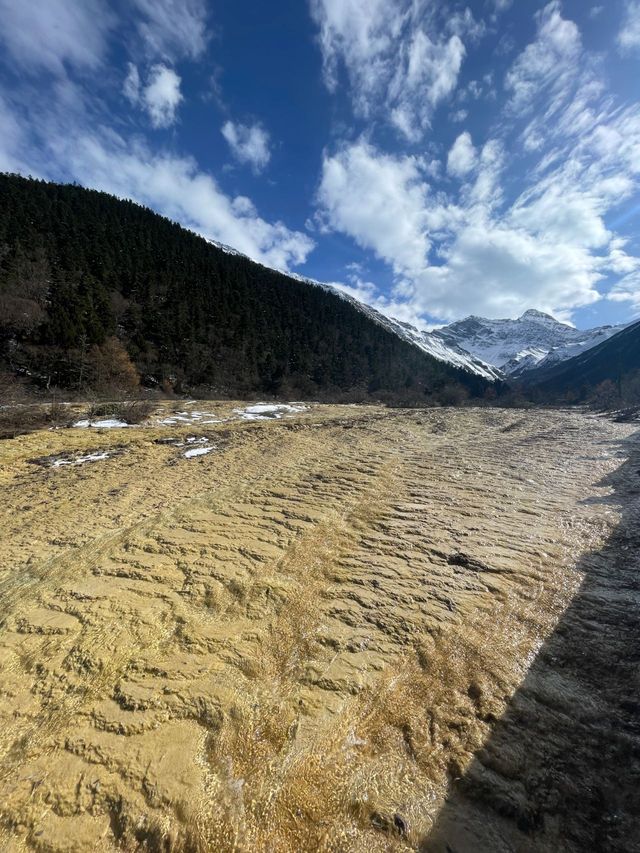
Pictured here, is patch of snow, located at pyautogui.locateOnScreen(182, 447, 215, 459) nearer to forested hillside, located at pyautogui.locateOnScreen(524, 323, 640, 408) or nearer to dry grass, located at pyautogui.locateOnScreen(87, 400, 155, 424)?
dry grass, located at pyautogui.locateOnScreen(87, 400, 155, 424)

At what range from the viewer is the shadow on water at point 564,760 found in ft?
8.36

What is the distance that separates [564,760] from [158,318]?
5612 cm

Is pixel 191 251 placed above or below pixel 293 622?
above

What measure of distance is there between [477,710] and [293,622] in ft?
7.35

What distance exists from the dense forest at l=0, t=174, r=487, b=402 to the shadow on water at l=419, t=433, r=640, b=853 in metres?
31.6

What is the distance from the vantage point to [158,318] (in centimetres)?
4912

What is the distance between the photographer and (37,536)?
630cm

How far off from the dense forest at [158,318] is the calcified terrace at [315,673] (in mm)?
27054

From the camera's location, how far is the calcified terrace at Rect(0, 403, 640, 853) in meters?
2.65

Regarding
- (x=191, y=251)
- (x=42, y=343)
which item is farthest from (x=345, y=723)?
(x=191, y=251)

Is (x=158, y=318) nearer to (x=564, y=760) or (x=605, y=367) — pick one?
(x=564, y=760)

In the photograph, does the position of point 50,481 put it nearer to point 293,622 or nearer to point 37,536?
point 37,536

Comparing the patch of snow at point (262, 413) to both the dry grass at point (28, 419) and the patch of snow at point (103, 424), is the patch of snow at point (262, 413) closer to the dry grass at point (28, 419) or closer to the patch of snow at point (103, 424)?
the patch of snow at point (103, 424)

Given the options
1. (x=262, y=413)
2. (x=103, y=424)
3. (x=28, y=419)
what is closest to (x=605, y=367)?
(x=262, y=413)
